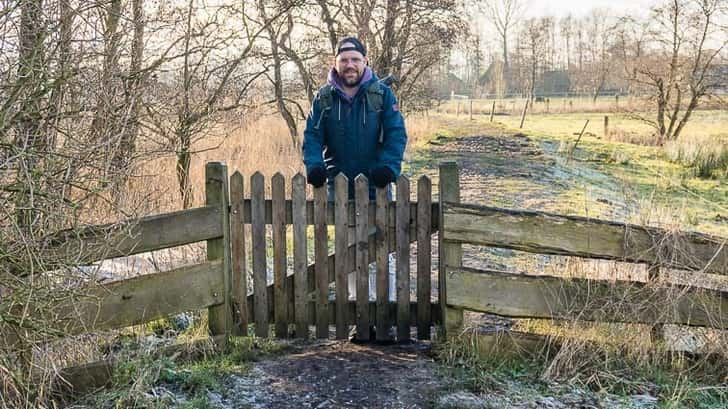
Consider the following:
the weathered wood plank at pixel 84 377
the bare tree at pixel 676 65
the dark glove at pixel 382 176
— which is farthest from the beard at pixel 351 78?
the bare tree at pixel 676 65

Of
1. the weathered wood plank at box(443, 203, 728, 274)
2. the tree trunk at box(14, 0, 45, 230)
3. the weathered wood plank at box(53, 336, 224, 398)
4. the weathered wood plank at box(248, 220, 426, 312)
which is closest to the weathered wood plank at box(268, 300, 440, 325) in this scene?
the weathered wood plank at box(248, 220, 426, 312)

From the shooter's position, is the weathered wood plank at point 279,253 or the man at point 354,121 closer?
the weathered wood plank at point 279,253

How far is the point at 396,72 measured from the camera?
15328mm

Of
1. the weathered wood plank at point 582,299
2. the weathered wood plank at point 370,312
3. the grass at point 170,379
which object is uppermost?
the weathered wood plank at point 582,299

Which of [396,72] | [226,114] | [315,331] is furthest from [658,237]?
[396,72]

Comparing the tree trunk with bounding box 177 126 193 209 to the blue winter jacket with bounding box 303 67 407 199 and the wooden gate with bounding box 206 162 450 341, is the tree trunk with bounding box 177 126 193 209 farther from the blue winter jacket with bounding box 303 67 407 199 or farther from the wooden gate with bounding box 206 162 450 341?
the wooden gate with bounding box 206 162 450 341

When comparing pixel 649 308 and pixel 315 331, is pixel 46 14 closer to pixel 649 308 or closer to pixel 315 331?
pixel 315 331

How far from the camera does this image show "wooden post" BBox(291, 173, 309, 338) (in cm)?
455

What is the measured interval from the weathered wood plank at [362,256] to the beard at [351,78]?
799 millimetres

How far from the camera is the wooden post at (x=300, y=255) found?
4.55 meters

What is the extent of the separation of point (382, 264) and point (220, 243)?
3.64 ft

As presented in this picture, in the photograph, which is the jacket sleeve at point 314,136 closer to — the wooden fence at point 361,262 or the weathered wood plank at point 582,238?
the wooden fence at point 361,262

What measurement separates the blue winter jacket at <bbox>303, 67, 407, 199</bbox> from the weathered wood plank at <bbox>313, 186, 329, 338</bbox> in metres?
0.38

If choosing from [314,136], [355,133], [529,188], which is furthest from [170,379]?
[529,188]
